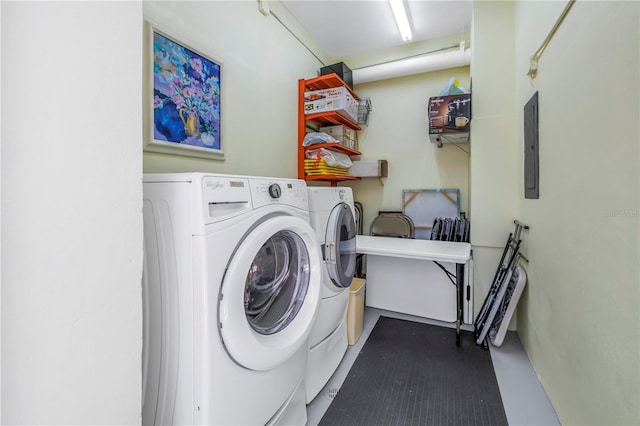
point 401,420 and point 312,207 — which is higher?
point 312,207

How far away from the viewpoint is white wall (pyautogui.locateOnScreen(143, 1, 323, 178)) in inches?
59.7

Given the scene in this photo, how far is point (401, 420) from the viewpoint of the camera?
1.43m

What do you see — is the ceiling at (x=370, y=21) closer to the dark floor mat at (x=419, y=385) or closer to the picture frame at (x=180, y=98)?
the picture frame at (x=180, y=98)

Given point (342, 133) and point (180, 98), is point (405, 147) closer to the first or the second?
point (342, 133)

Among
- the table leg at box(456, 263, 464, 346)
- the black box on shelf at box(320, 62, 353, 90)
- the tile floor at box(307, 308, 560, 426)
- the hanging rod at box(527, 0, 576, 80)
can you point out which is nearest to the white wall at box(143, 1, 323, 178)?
the black box on shelf at box(320, 62, 353, 90)

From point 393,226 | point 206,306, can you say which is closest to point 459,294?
point 393,226

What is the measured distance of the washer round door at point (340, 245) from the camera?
165cm
